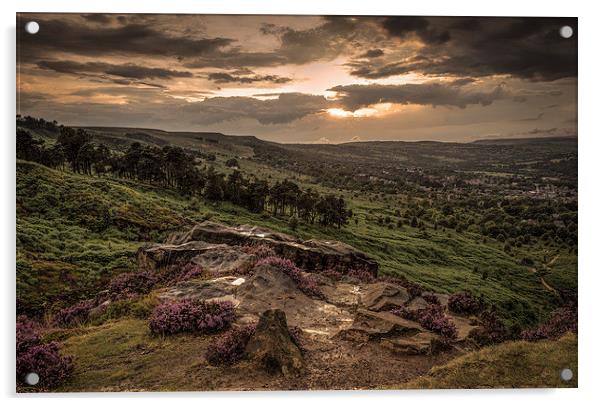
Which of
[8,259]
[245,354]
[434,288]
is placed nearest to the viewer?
[245,354]

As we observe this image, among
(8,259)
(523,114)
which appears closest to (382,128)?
(523,114)

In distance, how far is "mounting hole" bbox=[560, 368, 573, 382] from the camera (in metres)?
11.0

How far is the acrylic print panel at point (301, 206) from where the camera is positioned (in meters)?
9.47

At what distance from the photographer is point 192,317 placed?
31.7 ft

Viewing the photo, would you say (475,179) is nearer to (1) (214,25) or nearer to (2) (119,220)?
(1) (214,25)

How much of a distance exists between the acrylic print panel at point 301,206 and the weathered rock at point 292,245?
0.08 metres

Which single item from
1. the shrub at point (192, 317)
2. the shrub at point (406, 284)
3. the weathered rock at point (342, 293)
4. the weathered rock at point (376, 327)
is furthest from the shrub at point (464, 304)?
the shrub at point (192, 317)

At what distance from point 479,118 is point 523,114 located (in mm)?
1182

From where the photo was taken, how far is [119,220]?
15039 millimetres

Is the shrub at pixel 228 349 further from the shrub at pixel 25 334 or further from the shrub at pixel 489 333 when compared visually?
the shrub at pixel 489 333

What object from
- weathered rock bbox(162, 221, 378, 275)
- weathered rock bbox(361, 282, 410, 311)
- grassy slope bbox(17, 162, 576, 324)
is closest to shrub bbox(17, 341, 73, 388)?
grassy slope bbox(17, 162, 576, 324)

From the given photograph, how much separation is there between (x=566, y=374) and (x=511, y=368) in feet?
6.87

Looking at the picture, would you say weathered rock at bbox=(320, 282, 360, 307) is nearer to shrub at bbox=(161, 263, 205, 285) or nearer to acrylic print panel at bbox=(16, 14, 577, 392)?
acrylic print panel at bbox=(16, 14, 577, 392)
